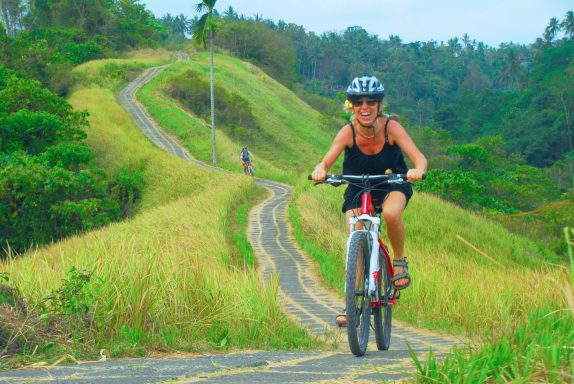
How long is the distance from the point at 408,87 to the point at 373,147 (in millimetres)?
115481

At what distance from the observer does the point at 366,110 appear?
19.1ft

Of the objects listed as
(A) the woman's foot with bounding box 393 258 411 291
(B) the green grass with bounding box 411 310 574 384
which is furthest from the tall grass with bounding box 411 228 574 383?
(A) the woman's foot with bounding box 393 258 411 291

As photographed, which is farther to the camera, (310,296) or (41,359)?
(310,296)

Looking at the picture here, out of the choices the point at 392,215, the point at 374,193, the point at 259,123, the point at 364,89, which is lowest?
the point at 392,215

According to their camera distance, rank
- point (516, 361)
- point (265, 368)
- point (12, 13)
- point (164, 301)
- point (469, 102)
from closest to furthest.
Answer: point (516, 361)
point (265, 368)
point (164, 301)
point (469, 102)
point (12, 13)

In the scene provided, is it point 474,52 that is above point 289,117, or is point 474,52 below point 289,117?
above

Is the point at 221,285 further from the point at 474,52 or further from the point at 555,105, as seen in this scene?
the point at 474,52

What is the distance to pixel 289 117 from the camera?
7050cm

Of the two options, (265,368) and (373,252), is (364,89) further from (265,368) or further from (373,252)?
(265,368)

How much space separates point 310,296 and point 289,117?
59561mm

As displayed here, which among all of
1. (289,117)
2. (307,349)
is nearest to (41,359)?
(307,349)

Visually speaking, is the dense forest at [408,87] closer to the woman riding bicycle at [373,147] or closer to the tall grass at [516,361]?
the woman riding bicycle at [373,147]

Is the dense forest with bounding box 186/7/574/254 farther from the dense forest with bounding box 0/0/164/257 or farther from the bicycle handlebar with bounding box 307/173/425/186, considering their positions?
the bicycle handlebar with bounding box 307/173/425/186

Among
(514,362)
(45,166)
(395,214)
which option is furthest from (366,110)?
(45,166)
